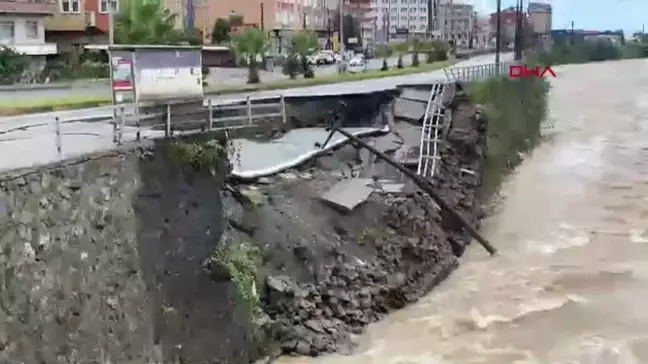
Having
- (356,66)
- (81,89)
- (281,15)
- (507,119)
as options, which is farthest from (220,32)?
(507,119)

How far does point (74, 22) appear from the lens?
50969 mm

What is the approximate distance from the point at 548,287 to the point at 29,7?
3342 centimetres

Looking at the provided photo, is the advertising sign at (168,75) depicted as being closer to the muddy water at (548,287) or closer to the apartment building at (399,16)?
the muddy water at (548,287)

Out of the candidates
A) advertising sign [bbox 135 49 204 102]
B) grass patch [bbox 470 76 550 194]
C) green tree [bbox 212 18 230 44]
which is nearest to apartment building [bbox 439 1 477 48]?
green tree [bbox 212 18 230 44]

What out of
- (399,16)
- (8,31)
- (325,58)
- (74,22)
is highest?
(399,16)

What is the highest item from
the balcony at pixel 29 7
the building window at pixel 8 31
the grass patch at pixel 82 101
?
the balcony at pixel 29 7

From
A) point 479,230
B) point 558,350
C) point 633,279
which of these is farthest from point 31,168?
point 479,230

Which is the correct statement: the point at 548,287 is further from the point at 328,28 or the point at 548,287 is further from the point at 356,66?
the point at 328,28

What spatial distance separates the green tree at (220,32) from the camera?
59281 millimetres

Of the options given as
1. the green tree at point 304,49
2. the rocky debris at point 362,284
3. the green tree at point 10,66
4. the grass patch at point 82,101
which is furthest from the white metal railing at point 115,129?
the green tree at point 304,49

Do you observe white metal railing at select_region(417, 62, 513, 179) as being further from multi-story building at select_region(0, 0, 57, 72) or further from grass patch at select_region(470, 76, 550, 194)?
multi-story building at select_region(0, 0, 57, 72)

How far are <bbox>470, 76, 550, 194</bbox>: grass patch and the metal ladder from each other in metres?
2.04

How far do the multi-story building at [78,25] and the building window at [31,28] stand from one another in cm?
330

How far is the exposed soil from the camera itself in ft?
54.2
